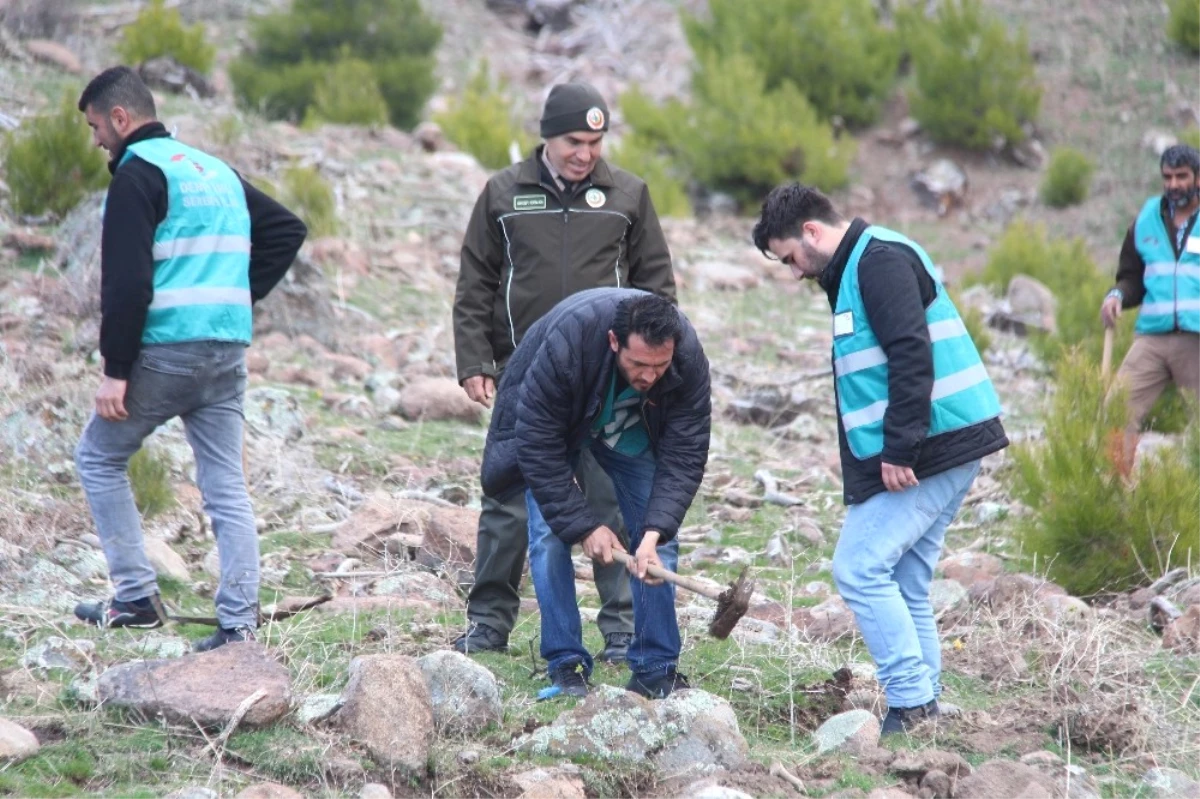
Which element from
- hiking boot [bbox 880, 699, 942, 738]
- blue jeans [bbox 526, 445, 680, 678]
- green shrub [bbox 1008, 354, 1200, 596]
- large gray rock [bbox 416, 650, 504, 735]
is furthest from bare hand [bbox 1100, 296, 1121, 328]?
large gray rock [bbox 416, 650, 504, 735]

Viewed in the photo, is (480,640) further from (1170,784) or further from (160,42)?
(160,42)

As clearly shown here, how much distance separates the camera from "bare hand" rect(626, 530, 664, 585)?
12.6ft

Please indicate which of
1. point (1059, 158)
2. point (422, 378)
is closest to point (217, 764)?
point (422, 378)

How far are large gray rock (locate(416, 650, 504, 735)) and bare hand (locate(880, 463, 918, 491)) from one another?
1197 millimetres

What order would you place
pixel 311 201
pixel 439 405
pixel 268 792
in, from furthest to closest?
pixel 311 201 → pixel 439 405 → pixel 268 792

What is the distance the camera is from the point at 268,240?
4.61 metres

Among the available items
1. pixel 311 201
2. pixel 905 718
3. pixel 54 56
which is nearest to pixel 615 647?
pixel 905 718

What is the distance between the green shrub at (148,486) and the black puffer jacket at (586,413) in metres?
2.36

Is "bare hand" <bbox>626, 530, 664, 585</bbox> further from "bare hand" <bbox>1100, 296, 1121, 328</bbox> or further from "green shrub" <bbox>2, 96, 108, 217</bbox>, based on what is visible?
"green shrub" <bbox>2, 96, 108, 217</bbox>

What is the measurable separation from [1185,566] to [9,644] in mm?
4285

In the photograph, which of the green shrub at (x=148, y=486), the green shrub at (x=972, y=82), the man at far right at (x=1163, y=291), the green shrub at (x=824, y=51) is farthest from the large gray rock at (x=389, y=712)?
the green shrub at (x=824, y=51)

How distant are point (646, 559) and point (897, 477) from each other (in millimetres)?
699

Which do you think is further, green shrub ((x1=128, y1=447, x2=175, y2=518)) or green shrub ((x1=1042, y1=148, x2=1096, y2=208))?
green shrub ((x1=1042, y1=148, x2=1096, y2=208))

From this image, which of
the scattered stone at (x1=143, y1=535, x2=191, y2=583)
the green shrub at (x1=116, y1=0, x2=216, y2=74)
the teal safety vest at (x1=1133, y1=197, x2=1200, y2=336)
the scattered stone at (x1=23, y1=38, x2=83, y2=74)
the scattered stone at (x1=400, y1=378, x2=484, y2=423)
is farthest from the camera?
the green shrub at (x1=116, y1=0, x2=216, y2=74)
